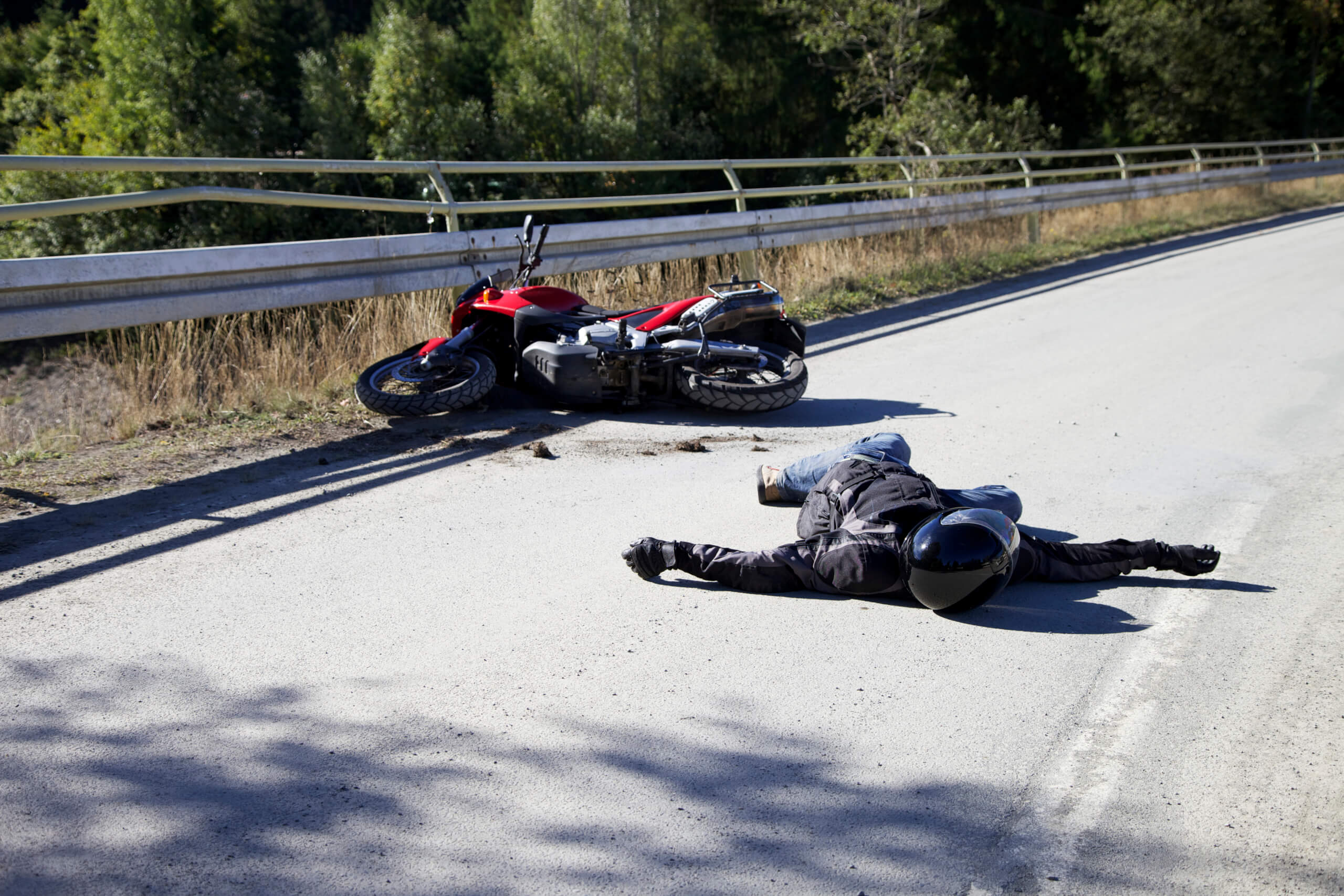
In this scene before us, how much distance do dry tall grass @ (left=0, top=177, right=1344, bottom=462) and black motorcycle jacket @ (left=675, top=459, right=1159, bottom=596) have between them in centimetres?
381

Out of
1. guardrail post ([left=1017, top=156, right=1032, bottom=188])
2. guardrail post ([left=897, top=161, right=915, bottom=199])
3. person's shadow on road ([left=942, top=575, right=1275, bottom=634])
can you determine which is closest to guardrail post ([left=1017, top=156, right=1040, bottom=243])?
guardrail post ([left=1017, top=156, right=1032, bottom=188])

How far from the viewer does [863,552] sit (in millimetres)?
4090

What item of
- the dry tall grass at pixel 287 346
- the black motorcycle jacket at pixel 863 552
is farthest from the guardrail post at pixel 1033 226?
the black motorcycle jacket at pixel 863 552

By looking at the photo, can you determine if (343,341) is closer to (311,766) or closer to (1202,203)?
(311,766)

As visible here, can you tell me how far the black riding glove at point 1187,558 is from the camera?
433cm

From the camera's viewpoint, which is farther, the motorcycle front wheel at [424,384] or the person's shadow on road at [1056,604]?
the motorcycle front wheel at [424,384]

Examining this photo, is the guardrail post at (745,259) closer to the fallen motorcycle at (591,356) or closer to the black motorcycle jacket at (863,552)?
the fallen motorcycle at (591,356)

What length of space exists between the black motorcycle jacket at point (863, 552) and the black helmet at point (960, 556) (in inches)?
5.4

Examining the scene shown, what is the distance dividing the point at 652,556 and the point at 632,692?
915 mm

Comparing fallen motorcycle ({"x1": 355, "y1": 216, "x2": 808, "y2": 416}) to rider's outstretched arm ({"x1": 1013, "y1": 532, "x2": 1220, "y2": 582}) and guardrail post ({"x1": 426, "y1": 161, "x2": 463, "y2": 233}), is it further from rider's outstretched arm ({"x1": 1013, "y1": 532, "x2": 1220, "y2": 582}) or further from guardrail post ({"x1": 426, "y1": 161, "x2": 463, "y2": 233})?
rider's outstretched arm ({"x1": 1013, "y1": 532, "x2": 1220, "y2": 582})

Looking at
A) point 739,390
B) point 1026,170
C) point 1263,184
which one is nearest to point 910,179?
point 1026,170

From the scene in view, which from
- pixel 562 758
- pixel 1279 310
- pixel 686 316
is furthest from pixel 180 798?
pixel 1279 310

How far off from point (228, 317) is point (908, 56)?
25143 millimetres

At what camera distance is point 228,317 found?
9.38m
